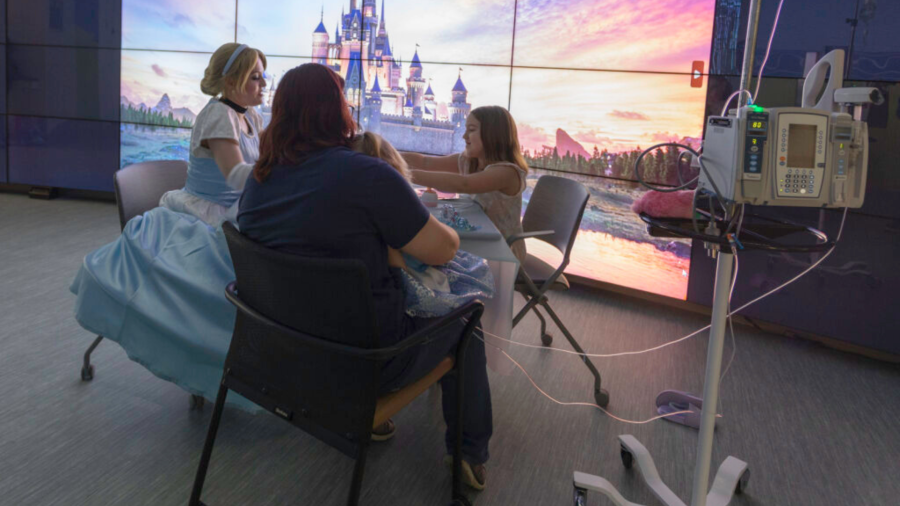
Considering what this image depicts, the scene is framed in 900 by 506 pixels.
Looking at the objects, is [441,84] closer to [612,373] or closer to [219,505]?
[612,373]

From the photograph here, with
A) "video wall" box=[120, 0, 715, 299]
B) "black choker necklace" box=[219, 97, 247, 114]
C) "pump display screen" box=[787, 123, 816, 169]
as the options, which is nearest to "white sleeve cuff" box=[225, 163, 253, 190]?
"black choker necklace" box=[219, 97, 247, 114]

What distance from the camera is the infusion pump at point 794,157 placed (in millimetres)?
1603

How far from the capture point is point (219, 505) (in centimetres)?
194

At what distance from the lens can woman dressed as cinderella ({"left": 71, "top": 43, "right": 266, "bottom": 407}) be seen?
7.21ft

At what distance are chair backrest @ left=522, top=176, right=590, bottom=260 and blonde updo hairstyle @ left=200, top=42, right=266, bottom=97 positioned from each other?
1386mm

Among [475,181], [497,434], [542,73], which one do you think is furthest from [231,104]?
[542,73]

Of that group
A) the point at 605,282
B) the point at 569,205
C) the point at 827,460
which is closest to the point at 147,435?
the point at 569,205

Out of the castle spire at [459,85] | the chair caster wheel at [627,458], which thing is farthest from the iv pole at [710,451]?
the castle spire at [459,85]

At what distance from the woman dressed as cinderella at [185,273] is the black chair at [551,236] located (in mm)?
1084

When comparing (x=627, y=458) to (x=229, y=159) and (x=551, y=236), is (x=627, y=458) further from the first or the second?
(x=229, y=159)

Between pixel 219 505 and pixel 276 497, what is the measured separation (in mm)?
162

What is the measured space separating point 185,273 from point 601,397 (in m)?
1.66

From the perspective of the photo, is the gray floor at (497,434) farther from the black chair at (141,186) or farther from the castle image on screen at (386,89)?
the castle image on screen at (386,89)

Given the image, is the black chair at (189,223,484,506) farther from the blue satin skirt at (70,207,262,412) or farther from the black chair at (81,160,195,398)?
the black chair at (81,160,195,398)
